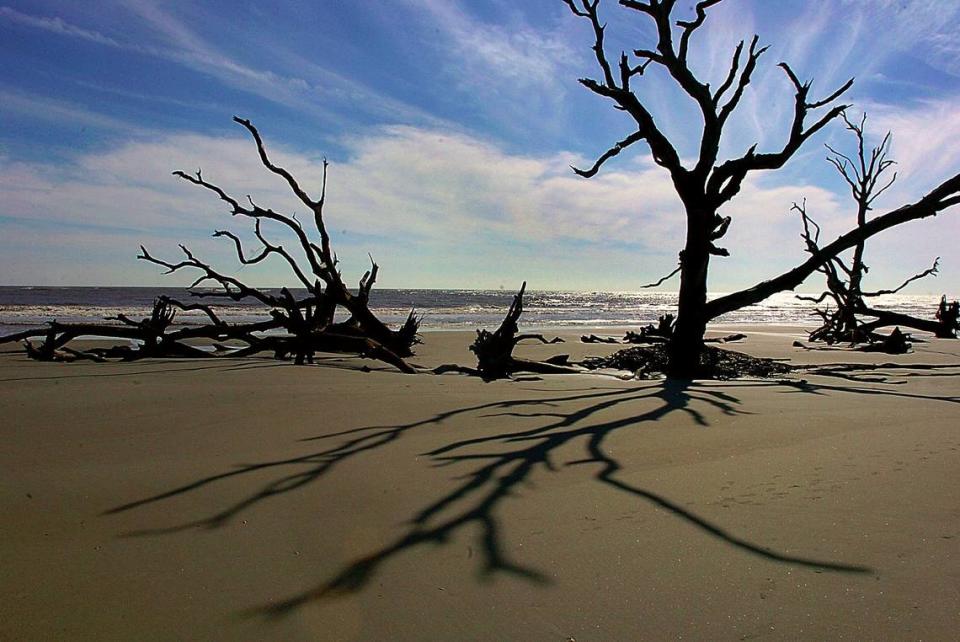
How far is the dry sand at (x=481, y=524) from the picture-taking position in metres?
1.54

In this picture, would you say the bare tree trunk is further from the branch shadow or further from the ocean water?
the ocean water

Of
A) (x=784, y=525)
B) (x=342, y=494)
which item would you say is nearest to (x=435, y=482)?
(x=342, y=494)

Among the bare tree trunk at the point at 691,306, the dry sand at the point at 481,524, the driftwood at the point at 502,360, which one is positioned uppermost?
the bare tree trunk at the point at 691,306

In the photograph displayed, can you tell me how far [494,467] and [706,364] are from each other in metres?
4.76

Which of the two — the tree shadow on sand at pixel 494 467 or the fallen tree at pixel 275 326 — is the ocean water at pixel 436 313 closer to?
the fallen tree at pixel 275 326

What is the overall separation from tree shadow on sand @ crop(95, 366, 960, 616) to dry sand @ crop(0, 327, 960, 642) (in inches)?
0.5

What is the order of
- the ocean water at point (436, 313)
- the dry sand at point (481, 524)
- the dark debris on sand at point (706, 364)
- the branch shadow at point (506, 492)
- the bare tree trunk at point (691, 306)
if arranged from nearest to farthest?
the dry sand at point (481, 524), the branch shadow at point (506, 492), the bare tree trunk at point (691, 306), the dark debris on sand at point (706, 364), the ocean water at point (436, 313)

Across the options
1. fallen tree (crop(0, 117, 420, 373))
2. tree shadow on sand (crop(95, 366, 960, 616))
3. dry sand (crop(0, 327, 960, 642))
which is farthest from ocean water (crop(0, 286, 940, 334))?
dry sand (crop(0, 327, 960, 642))

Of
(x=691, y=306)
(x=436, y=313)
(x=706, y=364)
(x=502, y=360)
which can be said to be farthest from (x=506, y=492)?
(x=436, y=313)

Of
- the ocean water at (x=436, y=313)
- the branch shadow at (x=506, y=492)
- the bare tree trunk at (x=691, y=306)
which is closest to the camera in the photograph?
the branch shadow at (x=506, y=492)

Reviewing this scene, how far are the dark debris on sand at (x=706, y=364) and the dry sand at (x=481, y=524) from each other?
2712 millimetres

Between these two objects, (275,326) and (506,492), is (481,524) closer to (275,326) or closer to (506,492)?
(506,492)

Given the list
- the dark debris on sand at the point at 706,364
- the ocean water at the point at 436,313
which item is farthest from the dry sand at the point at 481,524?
the ocean water at the point at 436,313

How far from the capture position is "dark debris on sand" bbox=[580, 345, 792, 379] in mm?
6781
